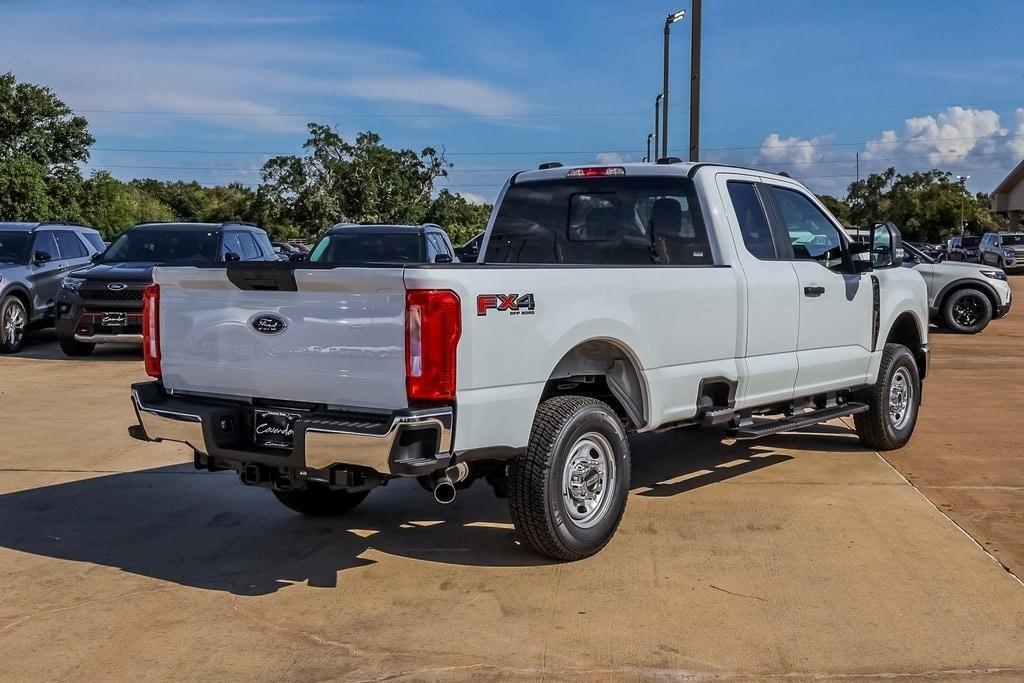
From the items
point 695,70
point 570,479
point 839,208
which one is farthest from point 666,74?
point 839,208

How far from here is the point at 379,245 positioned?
13586 millimetres

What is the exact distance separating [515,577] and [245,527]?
185cm

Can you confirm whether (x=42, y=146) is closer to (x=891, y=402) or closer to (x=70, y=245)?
(x=70, y=245)

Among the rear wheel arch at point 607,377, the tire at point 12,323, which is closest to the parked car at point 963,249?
the tire at point 12,323

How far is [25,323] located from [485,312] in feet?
41.3

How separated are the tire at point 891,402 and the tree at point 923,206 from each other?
75.4 m

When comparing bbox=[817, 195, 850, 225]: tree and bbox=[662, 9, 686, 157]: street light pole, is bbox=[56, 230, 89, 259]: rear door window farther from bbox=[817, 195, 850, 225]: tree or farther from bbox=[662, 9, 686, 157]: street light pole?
bbox=[817, 195, 850, 225]: tree

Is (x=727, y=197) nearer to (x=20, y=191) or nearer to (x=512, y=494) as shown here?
(x=512, y=494)

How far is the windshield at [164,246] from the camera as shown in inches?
574

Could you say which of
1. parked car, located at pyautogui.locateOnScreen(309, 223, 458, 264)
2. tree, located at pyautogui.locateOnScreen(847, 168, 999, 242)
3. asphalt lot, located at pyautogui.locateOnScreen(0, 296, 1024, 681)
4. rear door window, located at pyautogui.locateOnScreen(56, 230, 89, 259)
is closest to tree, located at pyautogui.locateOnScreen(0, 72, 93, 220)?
rear door window, located at pyautogui.locateOnScreen(56, 230, 89, 259)

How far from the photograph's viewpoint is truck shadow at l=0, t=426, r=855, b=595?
555cm

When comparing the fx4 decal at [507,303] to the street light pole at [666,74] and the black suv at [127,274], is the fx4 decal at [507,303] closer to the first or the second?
the black suv at [127,274]

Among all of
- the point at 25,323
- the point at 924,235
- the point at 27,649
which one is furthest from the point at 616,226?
the point at 924,235

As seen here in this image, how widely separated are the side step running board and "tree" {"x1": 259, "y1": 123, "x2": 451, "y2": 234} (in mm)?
43465
